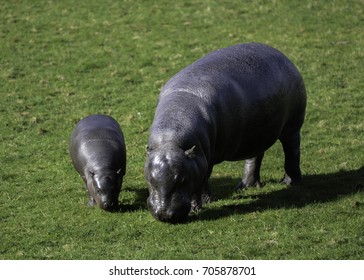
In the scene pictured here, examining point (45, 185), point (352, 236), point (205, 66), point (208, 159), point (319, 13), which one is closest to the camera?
point (352, 236)

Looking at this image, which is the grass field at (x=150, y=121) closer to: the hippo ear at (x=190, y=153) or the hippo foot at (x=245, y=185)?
the hippo foot at (x=245, y=185)

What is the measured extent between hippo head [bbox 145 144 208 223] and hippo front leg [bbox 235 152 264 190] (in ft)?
8.88

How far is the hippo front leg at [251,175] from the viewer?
44.2ft

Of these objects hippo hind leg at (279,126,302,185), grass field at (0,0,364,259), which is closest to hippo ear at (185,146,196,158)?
grass field at (0,0,364,259)

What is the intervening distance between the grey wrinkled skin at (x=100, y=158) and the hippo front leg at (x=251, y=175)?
6.46 feet

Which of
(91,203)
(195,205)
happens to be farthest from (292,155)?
(91,203)

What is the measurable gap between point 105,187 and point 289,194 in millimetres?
2864

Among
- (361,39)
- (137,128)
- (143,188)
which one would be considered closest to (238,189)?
(143,188)

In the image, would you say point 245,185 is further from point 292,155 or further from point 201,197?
point 201,197

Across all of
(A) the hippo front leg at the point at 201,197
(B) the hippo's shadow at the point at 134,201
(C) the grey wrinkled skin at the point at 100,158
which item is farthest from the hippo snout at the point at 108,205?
(A) the hippo front leg at the point at 201,197

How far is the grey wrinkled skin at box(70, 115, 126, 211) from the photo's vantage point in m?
12.6

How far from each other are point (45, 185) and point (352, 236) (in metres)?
6.07
